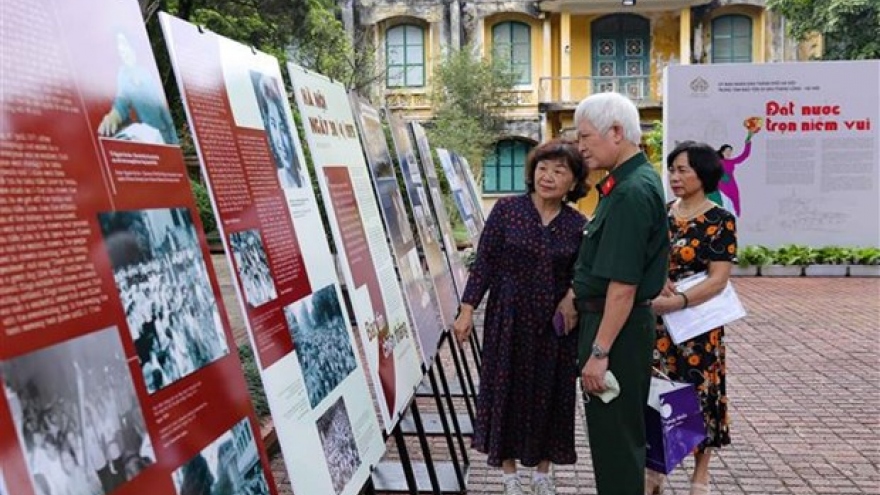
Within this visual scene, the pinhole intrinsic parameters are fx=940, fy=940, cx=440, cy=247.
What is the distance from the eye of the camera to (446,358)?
803 centimetres

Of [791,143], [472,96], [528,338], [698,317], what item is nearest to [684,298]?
[698,317]

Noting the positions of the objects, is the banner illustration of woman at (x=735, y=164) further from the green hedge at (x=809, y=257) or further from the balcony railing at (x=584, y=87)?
the balcony railing at (x=584, y=87)

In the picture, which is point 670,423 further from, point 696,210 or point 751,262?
point 751,262

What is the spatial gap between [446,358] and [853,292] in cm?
666

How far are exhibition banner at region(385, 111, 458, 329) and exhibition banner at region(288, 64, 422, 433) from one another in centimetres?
A: 105

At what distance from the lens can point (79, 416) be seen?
54.2 inches

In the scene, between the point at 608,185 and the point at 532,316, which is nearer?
the point at 608,185

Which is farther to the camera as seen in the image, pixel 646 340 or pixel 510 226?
pixel 510 226

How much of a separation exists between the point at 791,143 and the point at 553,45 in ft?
47.0

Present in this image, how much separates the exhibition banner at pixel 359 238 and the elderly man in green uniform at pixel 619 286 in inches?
28.4

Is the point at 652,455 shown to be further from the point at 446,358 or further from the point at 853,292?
the point at 853,292

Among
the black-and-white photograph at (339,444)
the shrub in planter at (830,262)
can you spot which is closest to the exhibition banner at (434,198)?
the black-and-white photograph at (339,444)

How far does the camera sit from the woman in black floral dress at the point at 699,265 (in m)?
3.80

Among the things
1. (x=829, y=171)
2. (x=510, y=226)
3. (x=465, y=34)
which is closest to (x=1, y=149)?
(x=510, y=226)
